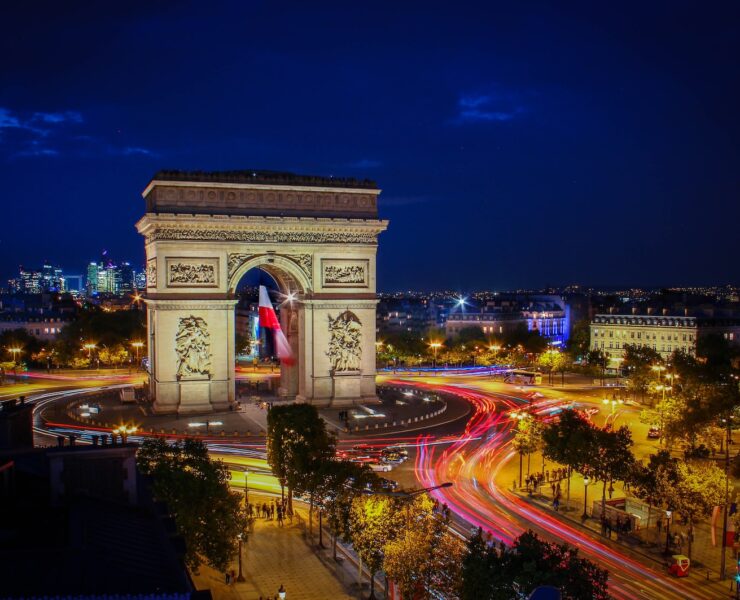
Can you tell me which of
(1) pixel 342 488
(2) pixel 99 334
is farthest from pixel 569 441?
(2) pixel 99 334

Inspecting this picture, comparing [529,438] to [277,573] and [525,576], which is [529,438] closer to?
[277,573]

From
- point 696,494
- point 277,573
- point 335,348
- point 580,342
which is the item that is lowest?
point 277,573

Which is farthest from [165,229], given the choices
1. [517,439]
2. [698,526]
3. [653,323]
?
[653,323]

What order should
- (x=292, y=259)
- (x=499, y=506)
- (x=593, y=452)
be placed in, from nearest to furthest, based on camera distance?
(x=593, y=452)
(x=499, y=506)
(x=292, y=259)

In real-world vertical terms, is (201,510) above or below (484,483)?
above

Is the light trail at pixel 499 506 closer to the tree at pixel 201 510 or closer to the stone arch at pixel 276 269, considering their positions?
the tree at pixel 201 510

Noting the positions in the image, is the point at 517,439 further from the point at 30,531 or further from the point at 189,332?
the point at 30,531

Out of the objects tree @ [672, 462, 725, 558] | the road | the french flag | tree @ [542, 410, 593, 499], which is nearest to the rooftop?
the french flag
